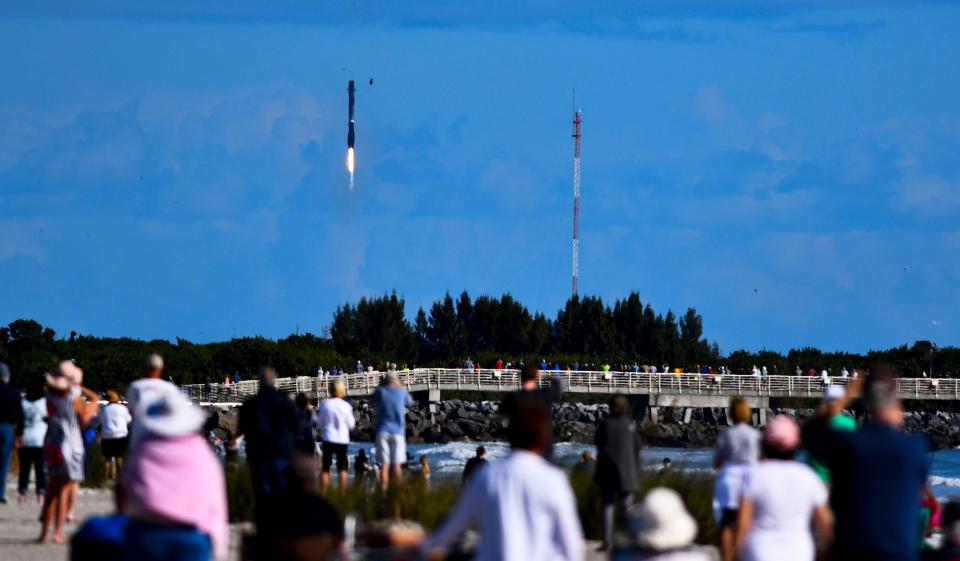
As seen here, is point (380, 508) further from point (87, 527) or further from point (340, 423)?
point (87, 527)

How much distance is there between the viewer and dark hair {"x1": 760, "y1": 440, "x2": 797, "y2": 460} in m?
9.36

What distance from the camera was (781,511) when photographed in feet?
30.0

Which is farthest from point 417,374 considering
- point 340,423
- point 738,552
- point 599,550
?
point 738,552

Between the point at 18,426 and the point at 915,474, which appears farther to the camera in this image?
the point at 18,426

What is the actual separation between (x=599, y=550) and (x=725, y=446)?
2.81 m

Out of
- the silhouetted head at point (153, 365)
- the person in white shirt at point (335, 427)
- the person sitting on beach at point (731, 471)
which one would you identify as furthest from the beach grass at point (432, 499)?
the person sitting on beach at point (731, 471)

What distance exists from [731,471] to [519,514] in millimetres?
5294

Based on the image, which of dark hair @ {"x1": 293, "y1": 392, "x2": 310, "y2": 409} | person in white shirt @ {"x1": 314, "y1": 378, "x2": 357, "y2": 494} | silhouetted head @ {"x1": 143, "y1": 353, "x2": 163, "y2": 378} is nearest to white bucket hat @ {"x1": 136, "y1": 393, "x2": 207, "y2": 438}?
silhouetted head @ {"x1": 143, "y1": 353, "x2": 163, "y2": 378}

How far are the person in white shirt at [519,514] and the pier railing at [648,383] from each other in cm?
6273

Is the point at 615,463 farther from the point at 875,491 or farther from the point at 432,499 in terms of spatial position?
the point at 875,491

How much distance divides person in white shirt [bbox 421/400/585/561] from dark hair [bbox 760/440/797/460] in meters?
2.29

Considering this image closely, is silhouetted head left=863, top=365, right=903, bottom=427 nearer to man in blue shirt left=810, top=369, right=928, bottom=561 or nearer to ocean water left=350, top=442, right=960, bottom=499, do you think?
man in blue shirt left=810, top=369, right=928, bottom=561

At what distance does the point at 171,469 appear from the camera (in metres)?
8.25

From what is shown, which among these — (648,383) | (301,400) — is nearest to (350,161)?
(648,383)
